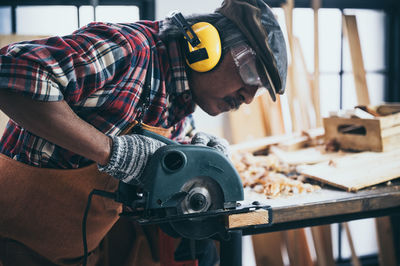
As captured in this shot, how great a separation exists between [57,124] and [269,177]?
1.16m

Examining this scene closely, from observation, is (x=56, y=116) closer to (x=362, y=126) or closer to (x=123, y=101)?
(x=123, y=101)

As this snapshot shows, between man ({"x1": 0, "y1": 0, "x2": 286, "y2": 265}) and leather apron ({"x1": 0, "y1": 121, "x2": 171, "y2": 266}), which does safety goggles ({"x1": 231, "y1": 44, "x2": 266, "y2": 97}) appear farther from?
leather apron ({"x1": 0, "y1": 121, "x2": 171, "y2": 266})

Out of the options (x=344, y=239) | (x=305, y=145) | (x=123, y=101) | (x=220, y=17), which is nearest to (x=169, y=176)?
(x=123, y=101)

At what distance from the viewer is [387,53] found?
3439mm

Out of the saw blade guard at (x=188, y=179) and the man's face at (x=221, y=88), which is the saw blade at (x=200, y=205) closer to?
the saw blade guard at (x=188, y=179)

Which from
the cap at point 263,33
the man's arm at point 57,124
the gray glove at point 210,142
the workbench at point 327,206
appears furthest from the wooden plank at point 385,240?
the man's arm at point 57,124

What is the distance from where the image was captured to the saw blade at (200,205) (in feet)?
3.63

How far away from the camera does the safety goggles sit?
139 centimetres

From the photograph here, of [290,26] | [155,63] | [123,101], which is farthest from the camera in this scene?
[290,26]

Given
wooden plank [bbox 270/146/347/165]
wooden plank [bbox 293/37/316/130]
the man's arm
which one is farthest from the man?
wooden plank [bbox 293/37/316/130]

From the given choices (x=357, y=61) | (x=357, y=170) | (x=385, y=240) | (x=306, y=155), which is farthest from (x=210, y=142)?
(x=385, y=240)

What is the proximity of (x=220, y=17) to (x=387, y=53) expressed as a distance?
263 cm

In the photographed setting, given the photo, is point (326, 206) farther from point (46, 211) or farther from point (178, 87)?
A: point (46, 211)

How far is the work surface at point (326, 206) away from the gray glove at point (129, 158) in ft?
1.84
